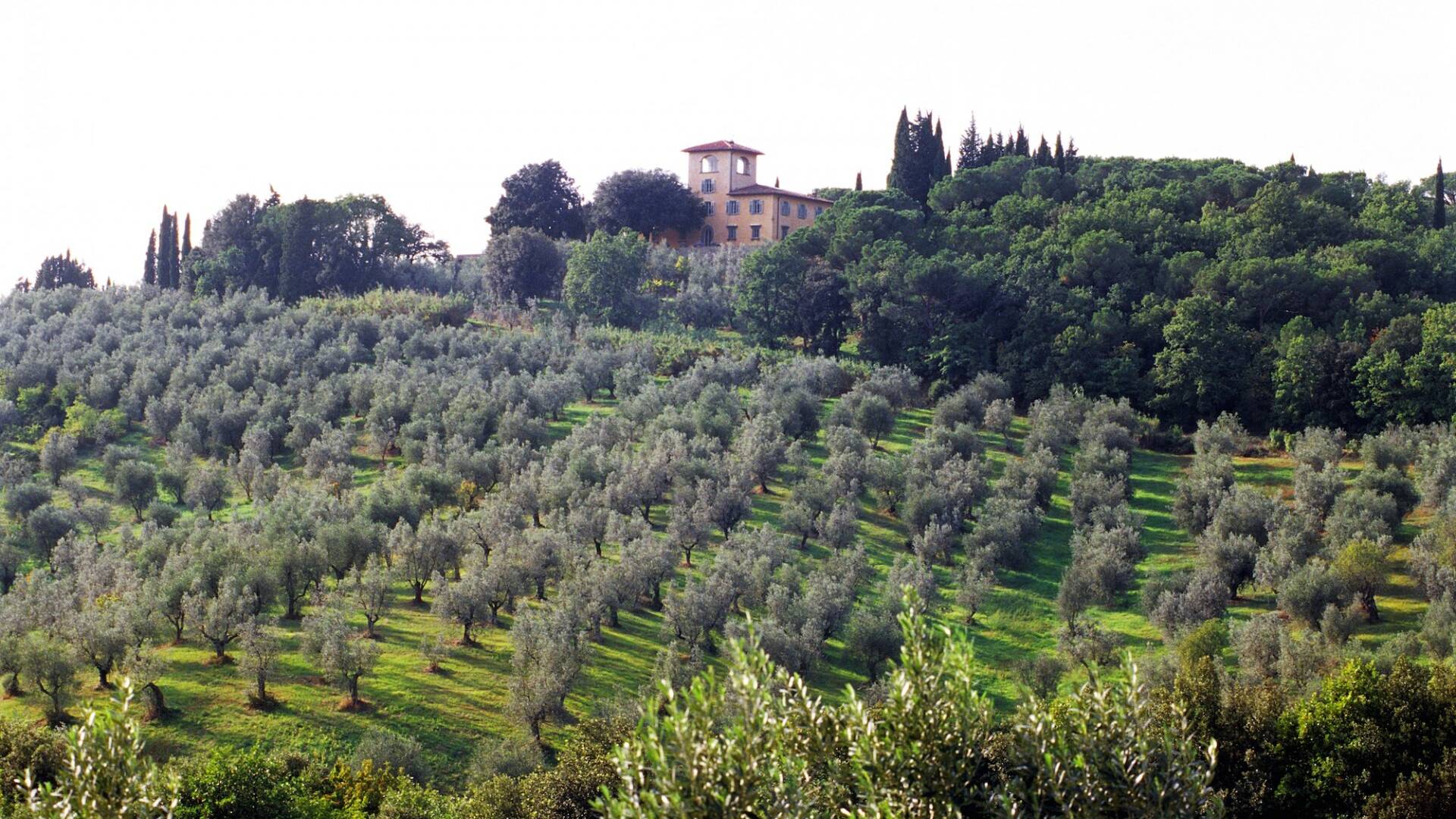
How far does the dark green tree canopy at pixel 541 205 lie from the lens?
342 ft

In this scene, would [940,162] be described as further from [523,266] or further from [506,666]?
[506,666]

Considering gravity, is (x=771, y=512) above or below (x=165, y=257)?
below

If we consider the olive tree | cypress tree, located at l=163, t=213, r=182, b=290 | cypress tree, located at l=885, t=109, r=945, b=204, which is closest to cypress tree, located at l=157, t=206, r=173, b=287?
cypress tree, located at l=163, t=213, r=182, b=290

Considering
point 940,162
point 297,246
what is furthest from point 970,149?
point 297,246

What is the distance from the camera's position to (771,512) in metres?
53.7

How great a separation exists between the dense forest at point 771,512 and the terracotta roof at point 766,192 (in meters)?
7.76

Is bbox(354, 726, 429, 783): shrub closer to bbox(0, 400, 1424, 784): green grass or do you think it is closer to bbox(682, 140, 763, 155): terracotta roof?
bbox(0, 400, 1424, 784): green grass

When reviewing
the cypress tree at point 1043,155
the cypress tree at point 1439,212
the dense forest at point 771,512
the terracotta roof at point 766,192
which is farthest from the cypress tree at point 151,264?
the cypress tree at point 1439,212

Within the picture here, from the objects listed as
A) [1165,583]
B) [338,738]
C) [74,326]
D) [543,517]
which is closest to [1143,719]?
[338,738]

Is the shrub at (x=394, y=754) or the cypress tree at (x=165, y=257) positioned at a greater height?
the cypress tree at (x=165, y=257)

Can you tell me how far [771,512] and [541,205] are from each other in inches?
2252

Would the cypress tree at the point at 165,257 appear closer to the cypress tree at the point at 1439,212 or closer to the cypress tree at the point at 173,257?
the cypress tree at the point at 173,257

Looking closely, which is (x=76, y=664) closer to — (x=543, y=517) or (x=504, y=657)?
(x=504, y=657)

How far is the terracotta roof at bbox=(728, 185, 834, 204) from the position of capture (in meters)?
105
